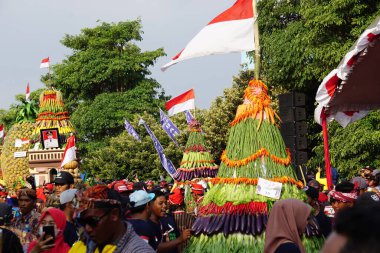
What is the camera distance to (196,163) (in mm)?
24344

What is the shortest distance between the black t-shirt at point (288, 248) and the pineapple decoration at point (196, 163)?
742 inches

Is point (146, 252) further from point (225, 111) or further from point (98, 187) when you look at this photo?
point (225, 111)

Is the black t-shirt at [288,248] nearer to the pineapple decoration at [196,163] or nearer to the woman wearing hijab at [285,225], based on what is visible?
the woman wearing hijab at [285,225]

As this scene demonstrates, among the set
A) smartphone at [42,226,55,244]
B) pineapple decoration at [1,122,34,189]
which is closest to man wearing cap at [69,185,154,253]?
smartphone at [42,226,55,244]

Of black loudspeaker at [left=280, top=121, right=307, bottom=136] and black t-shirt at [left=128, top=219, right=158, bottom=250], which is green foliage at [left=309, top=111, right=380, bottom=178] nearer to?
black loudspeaker at [left=280, top=121, right=307, bottom=136]

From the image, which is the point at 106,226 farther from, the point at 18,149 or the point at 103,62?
the point at 103,62

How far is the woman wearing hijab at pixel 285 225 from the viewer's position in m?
5.04

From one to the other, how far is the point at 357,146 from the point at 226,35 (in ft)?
54.1

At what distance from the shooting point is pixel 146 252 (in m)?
4.42

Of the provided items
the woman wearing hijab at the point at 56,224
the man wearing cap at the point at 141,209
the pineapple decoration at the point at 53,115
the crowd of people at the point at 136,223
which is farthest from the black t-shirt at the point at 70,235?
the pineapple decoration at the point at 53,115

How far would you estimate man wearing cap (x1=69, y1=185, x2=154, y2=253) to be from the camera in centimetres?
448

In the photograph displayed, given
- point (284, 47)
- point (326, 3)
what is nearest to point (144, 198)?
point (326, 3)

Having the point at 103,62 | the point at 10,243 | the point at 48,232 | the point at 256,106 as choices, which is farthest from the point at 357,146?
the point at 103,62

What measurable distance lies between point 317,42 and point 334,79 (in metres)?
22.8
